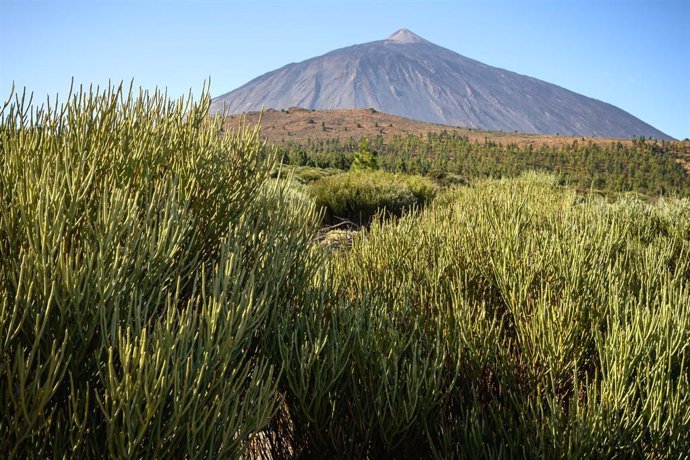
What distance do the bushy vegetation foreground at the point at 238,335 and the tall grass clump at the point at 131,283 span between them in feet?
0.04

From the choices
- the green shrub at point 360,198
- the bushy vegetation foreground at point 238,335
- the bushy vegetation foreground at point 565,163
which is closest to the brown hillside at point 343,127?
the bushy vegetation foreground at point 565,163

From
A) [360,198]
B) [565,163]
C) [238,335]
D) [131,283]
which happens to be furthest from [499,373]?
[565,163]

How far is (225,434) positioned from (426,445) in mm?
1226

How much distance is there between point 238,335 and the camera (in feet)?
5.28

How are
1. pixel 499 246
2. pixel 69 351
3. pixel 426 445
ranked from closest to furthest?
pixel 69 351 < pixel 426 445 < pixel 499 246

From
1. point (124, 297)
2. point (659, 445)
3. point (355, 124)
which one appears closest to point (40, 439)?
point (124, 297)

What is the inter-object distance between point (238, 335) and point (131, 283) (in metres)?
0.42

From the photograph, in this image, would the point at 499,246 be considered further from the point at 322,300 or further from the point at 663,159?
the point at 663,159

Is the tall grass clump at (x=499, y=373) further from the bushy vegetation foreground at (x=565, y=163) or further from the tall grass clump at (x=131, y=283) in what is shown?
the bushy vegetation foreground at (x=565, y=163)

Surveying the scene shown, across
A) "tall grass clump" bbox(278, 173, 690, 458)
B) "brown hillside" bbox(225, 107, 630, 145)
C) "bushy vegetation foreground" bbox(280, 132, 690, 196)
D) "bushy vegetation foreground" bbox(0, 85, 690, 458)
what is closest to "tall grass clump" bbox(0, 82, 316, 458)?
"bushy vegetation foreground" bbox(0, 85, 690, 458)

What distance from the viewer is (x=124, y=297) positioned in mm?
1740

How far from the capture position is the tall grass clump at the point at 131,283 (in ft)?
4.71

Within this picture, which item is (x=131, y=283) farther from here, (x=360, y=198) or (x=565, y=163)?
(x=565, y=163)

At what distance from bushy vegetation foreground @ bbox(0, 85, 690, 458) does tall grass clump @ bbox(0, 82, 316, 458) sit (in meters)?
0.01
